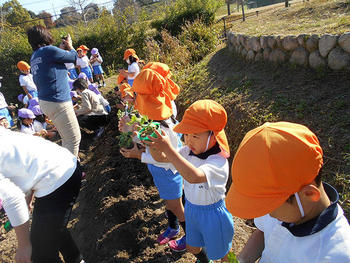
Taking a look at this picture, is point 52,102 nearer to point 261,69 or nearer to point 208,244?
point 208,244

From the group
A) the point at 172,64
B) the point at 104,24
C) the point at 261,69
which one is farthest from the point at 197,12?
the point at 261,69

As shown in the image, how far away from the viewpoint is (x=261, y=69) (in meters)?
5.07

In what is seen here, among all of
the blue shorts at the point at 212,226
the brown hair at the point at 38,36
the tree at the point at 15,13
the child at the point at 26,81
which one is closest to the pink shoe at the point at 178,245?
the blue shorts at the point at 212,226

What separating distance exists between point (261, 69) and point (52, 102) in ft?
12.7

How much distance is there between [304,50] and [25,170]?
428 cm

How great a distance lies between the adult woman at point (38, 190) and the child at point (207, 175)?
782 mm

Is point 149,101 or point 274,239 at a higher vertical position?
point 149,101

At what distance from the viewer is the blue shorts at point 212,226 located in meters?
1.97

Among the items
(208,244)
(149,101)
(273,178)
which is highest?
(273,178)

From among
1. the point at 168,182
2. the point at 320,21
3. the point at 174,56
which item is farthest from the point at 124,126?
the point at 174,56

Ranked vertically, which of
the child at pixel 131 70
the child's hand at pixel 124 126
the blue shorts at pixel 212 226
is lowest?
the blue shorts at pixel 212 226

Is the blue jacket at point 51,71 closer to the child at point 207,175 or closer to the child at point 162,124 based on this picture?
the child at point 162,124

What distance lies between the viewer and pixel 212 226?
6.45ft

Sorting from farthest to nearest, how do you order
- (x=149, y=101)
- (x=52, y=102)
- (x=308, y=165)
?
(x=52, y=102), (x=149, y=101), (x=308, y=165)
